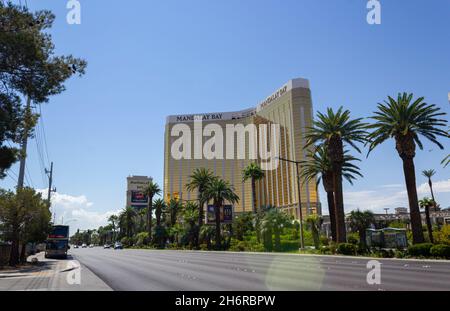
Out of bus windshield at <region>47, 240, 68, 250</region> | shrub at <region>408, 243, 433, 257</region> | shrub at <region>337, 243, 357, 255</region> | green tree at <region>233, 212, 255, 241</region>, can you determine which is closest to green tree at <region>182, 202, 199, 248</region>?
green tree at <region>233, 212, 255, 241</region>

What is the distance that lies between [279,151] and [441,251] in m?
97.6

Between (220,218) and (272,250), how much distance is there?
17.7 m

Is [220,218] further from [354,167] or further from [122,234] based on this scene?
[122,234]

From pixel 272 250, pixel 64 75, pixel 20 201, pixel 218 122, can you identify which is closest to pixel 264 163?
pixel 218 122

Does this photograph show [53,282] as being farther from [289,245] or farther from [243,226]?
[243,226]

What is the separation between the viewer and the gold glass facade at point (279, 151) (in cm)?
11312

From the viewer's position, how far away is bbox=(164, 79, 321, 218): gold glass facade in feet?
371

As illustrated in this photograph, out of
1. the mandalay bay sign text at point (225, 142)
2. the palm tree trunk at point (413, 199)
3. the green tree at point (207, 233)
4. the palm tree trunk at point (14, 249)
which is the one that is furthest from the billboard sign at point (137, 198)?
the palm tree trunk at point (413, 199)

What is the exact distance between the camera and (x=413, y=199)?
1346 inches

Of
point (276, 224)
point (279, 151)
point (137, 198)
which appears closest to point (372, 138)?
point (276, 224)

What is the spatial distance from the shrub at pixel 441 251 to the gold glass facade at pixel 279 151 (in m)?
52.6

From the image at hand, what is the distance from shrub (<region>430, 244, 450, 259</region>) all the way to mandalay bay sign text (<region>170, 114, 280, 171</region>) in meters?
96.8

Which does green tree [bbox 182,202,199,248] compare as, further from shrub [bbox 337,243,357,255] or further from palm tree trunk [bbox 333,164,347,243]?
shrub [bbox 337,243,357,255]
